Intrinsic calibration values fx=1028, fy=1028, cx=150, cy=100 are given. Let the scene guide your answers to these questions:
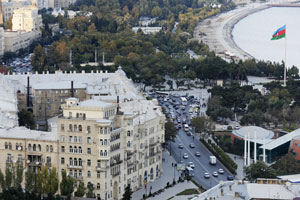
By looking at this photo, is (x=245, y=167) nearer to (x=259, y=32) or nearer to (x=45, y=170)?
(x=45, y=170)

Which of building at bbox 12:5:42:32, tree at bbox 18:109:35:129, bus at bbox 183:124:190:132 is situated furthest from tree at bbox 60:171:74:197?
building at bbox 12:5:42:32

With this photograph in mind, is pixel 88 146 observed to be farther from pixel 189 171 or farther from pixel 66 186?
pixel 189 171

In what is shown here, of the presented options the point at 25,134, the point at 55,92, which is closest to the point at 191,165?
the point at 25,134

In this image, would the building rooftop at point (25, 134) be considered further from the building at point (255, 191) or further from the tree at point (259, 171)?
the tree at point (259, 171)

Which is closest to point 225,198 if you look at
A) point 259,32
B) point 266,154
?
point 266,154

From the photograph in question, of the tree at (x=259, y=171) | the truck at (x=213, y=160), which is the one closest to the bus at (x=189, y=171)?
the truck at (x=213, y=160)

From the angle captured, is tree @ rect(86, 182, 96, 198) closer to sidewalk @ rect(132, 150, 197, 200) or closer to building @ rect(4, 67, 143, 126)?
sidewalk @ rect(132, 150, 197, 200)
